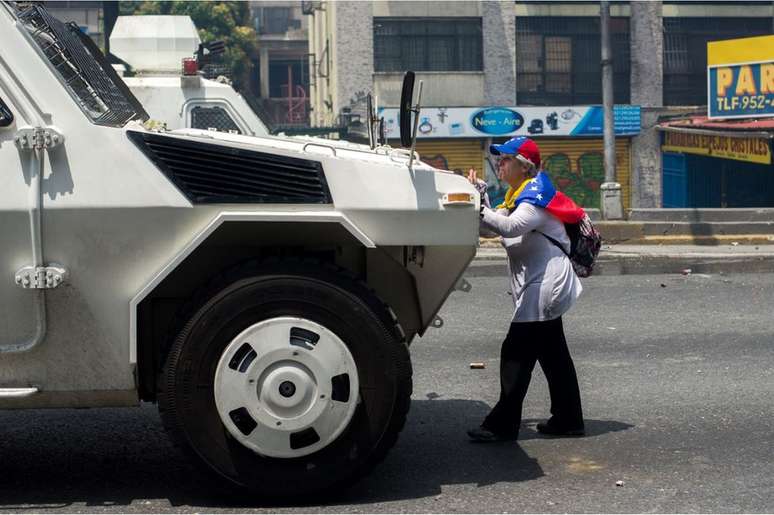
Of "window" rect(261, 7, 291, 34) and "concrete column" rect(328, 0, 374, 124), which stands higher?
"window" rect(261, 7, 291, 34)

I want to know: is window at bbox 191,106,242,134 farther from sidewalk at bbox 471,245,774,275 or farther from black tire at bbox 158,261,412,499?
black tire at bbox 158,261,412,499

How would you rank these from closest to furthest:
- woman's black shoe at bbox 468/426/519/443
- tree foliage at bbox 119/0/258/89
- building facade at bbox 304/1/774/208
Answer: woman's black shoe at bbox 468/426/519/443 → building facade at bbox 304/1/774/208 → tree foliage at bbox 119/0/258/89

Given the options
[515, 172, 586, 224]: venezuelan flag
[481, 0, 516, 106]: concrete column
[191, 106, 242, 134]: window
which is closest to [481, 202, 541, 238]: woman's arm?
[515, 172, 586, 224]: venezuelan flag

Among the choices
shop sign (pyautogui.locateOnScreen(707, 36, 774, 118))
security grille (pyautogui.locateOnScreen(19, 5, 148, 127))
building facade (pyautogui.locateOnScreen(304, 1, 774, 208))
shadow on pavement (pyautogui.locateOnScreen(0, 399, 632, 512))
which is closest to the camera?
security grille (pyautogui.locateOnScreen(19, 5, 148, 127))

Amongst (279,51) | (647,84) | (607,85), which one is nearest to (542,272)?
(607,85)

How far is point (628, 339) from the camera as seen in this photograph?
32.0 ft

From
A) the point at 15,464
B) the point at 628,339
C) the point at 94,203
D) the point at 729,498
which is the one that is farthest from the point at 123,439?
the point at 628,339

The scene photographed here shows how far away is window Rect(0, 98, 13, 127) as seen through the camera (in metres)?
5.04

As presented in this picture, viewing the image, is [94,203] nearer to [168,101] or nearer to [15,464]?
[15,464]

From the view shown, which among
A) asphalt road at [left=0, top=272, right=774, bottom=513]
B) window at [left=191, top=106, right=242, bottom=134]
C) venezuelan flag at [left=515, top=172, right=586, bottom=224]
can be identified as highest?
window at [left=191, top=106, right=242, bottom=134]

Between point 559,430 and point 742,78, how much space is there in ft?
80.6

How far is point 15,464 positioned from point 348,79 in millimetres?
33179

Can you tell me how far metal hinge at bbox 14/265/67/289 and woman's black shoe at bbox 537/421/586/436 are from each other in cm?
287

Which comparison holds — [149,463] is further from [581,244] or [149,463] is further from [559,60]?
[559,60]
